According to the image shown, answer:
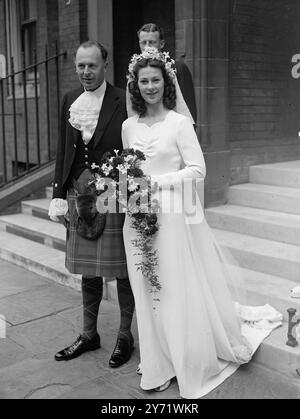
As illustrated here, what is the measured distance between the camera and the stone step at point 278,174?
5.40 m

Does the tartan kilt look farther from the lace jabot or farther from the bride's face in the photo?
the bride's face

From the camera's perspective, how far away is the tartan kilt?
11.4 feet

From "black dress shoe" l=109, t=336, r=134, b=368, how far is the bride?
0.39 m

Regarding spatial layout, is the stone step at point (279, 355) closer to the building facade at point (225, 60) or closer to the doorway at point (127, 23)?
the building facade at point (225, 60)

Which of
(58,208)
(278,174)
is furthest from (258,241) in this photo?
(58,208)

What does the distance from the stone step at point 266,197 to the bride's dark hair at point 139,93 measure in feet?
7.40

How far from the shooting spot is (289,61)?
6.14 m

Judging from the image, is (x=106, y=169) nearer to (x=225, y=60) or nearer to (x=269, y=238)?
(x=269, y=238)

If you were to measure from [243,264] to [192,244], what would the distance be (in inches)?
55.3

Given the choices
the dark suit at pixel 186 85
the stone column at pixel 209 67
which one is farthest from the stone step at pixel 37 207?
the dark suit at pixel 186 85

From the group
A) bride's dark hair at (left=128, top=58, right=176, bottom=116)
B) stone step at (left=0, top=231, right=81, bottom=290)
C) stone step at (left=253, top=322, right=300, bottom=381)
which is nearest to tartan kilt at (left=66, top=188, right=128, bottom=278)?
bride's dark hair at (left=128, top=58, right=176, bottom=116)

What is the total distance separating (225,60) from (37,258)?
292 cm

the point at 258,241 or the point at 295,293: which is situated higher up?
the point at 258,241

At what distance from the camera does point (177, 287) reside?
10.3 ft
